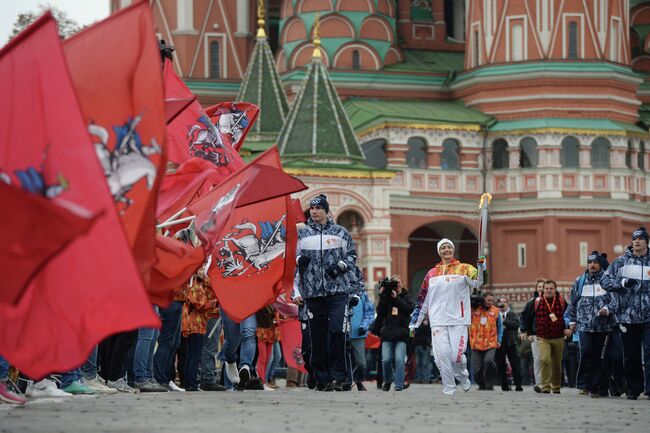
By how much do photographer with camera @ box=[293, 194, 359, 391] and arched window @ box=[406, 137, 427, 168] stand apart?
38992 mm

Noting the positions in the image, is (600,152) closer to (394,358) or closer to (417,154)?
(417,154)

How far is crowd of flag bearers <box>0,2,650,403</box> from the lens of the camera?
12.3 m

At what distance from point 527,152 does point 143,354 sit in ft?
138

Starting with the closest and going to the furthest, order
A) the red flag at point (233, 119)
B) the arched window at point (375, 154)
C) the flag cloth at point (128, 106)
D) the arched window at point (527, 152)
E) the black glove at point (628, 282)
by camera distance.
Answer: the flag cloth at point (128, 106), the black glove at point (628, 282), the red flag at point (233, 119), the arched window at point (375, 154), the arched window at point (527, 152)

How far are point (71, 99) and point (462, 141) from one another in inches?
1877

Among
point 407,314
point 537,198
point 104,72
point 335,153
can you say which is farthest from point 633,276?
point 537,198

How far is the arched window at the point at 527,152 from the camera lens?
59844 millimetres

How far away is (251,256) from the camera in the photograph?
19.6 metres

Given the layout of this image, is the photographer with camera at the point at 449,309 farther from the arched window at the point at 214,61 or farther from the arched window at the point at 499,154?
the arched window at the point at 214,61

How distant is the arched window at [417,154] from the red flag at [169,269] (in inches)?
1743

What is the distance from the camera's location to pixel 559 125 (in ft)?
197

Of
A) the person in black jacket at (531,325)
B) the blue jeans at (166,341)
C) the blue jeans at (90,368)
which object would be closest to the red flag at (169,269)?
the blue jeans at (90,368)

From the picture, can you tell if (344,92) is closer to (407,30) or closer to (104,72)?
(407,30)

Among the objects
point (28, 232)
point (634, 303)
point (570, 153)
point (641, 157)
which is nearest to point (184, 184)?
point (634, 303)
